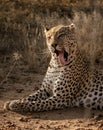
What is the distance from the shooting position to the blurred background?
10578 mm

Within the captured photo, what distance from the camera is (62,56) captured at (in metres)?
7.98

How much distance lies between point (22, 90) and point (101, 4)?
7.79 meters

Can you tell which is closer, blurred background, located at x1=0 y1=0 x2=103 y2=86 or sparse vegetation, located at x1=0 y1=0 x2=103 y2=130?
sparse vegetation, located at x1=0 y1=0 x2=103 y2=130

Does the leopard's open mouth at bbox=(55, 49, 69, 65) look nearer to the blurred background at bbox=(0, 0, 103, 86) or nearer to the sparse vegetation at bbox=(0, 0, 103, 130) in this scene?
the sparse vegetation at bbox=(0, 0, 103, 130)

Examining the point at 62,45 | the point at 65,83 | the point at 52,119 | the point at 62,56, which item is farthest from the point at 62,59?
the point at 52,119

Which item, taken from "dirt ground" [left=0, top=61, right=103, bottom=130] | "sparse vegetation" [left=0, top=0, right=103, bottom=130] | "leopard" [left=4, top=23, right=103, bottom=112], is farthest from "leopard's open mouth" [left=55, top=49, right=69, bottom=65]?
"dirt ground" [left=0, top=61, right=103, bottom=130]

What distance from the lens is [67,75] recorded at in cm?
812

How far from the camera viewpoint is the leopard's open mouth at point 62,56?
7.96 meters

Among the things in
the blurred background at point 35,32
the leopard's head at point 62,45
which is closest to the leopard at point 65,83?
the leopard's head at point 62,45

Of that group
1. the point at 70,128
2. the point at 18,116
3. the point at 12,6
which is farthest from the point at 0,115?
the point at 12,6

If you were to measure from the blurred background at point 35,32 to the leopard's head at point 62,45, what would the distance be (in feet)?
2.69

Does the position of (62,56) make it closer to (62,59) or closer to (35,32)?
(62,59)

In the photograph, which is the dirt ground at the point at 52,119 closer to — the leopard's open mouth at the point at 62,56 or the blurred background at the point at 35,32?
the leopard's open mouth at the point at 62,56

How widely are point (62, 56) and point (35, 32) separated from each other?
483 centimetres
